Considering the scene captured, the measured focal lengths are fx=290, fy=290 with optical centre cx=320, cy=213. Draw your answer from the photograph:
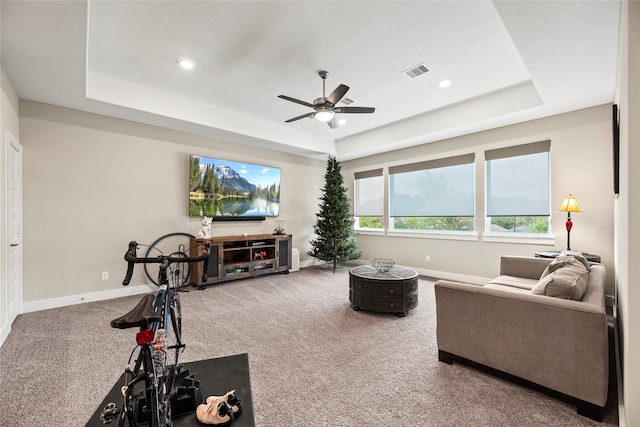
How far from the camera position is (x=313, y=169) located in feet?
22.8

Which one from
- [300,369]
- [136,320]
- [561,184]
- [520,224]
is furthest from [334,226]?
[136,320]

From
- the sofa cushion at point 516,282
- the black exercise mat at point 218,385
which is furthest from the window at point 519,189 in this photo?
the black exercise mat at point 218,385

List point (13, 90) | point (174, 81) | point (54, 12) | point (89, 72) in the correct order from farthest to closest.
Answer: point (174, 81)
point (89, 72)
point (13, 90)
point (54, 12)

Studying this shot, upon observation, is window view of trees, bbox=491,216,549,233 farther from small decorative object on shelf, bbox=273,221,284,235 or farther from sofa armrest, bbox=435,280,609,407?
small decorative object on shelf, bbox=273,221,284,235

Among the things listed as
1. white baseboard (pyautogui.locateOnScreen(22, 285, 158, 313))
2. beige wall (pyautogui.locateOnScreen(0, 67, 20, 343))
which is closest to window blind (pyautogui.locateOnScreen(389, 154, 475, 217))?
white baseboard (pyautogui.locateOnScreen(22, 285, 158, 313))

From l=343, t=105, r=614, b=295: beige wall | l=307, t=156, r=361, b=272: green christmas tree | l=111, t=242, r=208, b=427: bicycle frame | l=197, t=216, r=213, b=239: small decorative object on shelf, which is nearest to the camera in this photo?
l=111, t=242, r=208, b=427: bicycle frame

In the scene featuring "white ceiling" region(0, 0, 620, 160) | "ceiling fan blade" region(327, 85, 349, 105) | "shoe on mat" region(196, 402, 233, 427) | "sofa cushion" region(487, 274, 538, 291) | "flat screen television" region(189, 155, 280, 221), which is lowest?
"shoe on mat" region(196, 402, 233, 427)

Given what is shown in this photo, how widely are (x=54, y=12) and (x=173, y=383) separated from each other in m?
2.69

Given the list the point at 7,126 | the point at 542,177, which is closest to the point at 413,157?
the point at 542,177

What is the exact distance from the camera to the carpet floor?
69.0 inches

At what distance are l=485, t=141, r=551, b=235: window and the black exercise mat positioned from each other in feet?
15.0

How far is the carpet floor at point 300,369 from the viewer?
69.0 inches

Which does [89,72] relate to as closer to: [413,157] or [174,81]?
[174,81]

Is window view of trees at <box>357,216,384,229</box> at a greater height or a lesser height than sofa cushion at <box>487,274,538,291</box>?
greater
